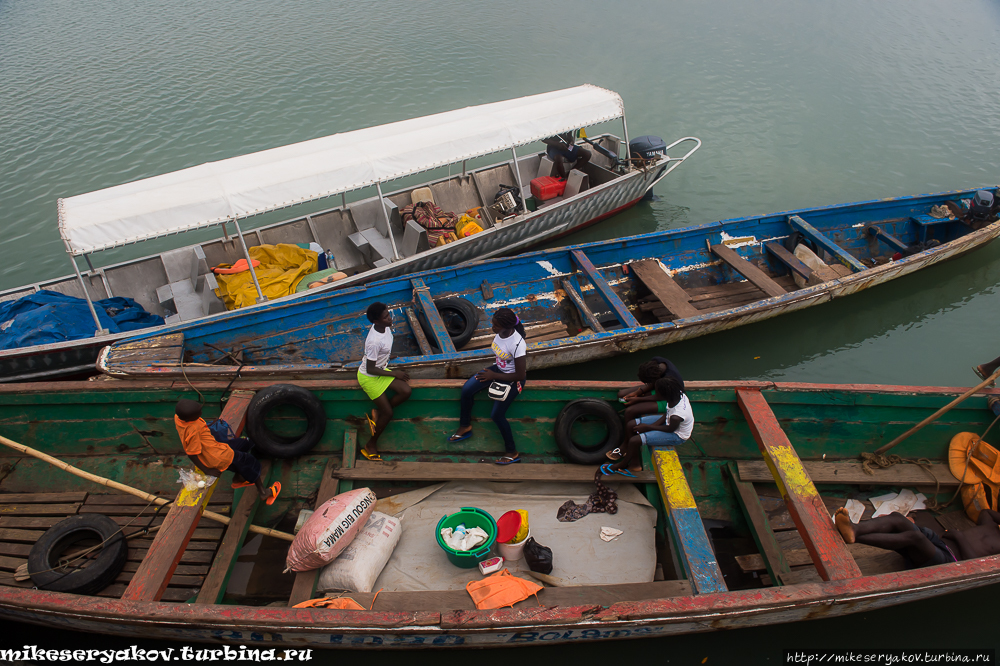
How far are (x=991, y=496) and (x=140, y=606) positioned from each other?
7356 millimetres

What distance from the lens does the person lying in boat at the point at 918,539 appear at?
445 cm

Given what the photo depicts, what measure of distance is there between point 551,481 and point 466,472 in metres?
0.84

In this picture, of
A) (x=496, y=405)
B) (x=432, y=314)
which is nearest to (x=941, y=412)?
(x=496, y=405)

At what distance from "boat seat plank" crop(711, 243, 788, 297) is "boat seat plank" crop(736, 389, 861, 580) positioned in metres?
3.19

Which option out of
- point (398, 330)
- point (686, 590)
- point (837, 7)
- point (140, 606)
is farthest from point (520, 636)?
point (837, 7)

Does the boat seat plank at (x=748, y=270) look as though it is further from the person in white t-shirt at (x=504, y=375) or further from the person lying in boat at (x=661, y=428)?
the person in white t-shirt at (x=504, y=375)

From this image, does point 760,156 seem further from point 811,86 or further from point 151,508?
point 151,508

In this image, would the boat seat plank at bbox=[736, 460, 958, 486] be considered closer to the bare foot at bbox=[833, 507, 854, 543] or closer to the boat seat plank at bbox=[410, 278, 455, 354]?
the bare foot at bbox=[833, 507, 854, 543]

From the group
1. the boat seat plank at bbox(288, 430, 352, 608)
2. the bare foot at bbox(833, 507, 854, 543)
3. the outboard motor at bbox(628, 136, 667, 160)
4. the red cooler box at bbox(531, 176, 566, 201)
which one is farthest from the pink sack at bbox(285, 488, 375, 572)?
the outboard motor at bbox(628, 136, 667, 160)

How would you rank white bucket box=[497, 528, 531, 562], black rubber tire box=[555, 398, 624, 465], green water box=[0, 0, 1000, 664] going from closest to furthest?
white bucket box=[497, 528, 531, 562] → black rubber tire box=[555, 398, 624, 465] → green water box=[0, 0, 1000, 664]

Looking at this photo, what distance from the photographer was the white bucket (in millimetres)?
4695

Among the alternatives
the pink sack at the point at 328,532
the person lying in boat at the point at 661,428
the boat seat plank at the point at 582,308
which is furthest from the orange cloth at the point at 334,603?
the boat seat plank at the point at 582,308

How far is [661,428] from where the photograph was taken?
4750 mm

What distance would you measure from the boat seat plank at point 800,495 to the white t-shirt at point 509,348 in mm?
2211
